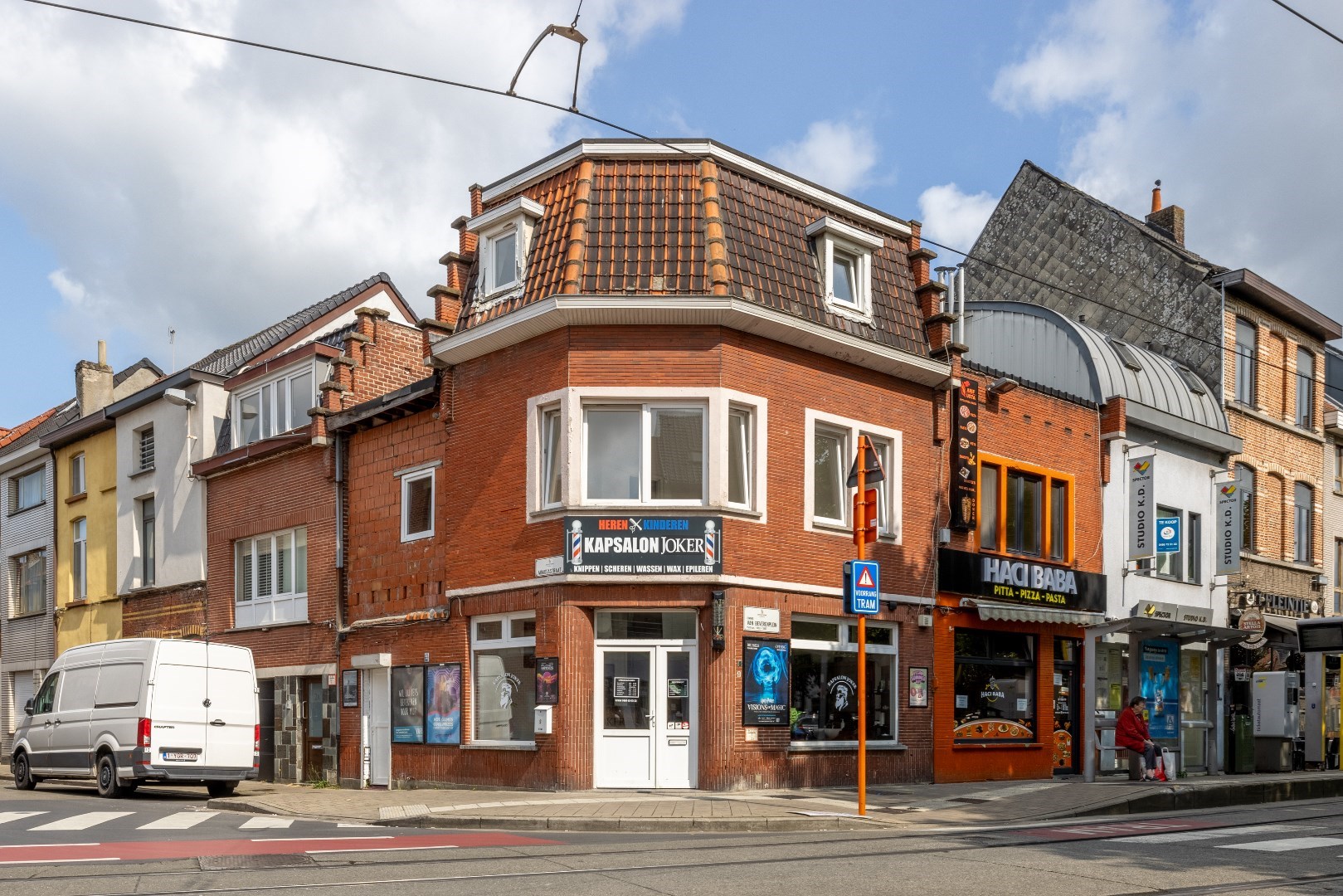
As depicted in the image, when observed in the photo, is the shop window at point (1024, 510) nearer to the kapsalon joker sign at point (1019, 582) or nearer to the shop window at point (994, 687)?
the kapsalon joker sign at point (1019, 582)

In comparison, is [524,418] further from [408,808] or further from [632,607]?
[408,808]

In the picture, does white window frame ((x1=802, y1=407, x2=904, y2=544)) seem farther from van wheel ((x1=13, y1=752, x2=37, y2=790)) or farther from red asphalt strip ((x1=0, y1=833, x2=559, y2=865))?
van wheel ((x1=13, y1=752, x2=37, y2=790))

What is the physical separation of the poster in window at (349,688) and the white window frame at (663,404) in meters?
5.92

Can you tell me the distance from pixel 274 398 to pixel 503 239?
325 inches

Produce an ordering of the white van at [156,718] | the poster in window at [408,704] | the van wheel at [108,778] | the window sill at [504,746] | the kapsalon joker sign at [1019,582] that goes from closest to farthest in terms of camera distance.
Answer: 1. the window sill at [504,746]
2. the white van at [156,718]
3. the van wheel at [108,778]
4. the poster in window at [408,704]
5. the kapsalon joker sign at [1019,582]

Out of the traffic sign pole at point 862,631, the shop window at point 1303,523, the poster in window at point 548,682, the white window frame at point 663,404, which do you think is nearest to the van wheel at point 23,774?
the poster in window at point 548,682

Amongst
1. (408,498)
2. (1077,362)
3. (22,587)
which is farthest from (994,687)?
(22,587)

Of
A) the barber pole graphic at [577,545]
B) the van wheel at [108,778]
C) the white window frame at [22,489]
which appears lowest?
the van wheel at [108,778]

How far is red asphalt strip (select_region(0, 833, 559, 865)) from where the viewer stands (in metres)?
11.6

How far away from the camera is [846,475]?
68.4 feet

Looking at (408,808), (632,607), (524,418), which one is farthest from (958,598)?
(408,808)

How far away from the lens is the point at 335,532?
2391 cm

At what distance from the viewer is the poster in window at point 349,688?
75.8 ft

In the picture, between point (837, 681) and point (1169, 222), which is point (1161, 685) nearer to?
point (837, 681)
